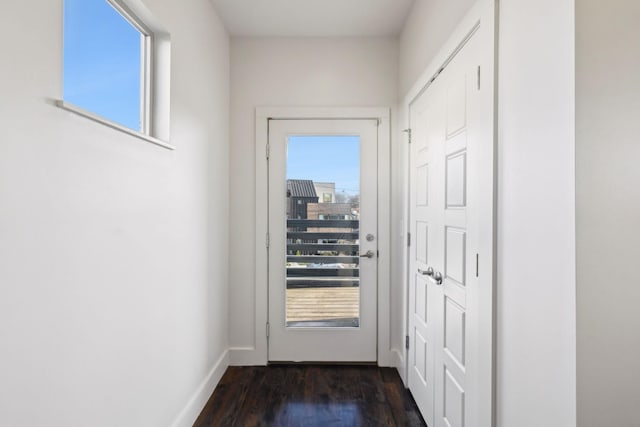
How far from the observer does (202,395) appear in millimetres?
2217

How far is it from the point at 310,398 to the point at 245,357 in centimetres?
73

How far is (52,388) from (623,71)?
5.54ft

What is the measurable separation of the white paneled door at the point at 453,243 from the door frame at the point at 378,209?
17.0 inches

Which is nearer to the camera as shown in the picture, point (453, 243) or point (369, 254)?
point (453, 243)

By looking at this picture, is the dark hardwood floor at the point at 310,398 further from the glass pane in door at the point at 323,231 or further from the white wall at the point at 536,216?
the white wall at the point at 536,216

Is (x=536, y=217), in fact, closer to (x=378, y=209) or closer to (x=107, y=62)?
(x=107, y=62)

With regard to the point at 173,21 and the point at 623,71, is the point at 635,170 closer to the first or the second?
the point at 623,71

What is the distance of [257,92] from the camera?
2.84 m

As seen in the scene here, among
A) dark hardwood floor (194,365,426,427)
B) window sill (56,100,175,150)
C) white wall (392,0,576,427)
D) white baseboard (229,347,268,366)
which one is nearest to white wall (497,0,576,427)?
white wall (392,0,576,427)

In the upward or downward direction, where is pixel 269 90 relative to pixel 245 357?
upward

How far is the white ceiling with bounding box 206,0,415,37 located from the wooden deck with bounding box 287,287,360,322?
6.61 ft

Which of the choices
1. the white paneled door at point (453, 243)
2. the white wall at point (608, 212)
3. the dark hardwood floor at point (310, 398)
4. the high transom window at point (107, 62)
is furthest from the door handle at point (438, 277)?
the high transom window at point (107, 62)

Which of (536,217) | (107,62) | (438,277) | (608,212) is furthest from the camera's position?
(438,277)

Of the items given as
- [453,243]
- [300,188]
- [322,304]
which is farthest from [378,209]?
[453,243]
